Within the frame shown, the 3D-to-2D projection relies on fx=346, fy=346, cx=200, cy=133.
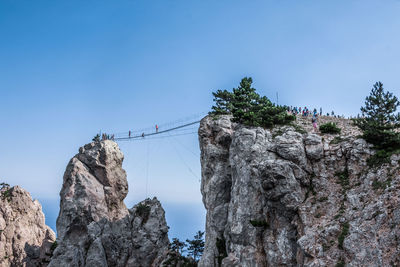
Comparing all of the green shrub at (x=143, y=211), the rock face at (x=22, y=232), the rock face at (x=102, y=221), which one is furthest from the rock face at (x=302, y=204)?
the rock face at (x=22, y=232)

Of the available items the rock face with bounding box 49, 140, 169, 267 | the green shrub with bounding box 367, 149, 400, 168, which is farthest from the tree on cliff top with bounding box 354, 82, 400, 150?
the rock face with bounding box 49, 140, 169, 267

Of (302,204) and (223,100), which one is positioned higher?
(223,100)

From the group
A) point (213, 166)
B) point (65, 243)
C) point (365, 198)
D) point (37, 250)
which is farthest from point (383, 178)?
point (37, 250)

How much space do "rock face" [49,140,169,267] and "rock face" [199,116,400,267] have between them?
66.8 ft

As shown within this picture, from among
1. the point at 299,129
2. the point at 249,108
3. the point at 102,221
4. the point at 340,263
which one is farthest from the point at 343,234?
the point at 102,221

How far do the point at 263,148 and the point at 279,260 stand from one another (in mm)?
13421

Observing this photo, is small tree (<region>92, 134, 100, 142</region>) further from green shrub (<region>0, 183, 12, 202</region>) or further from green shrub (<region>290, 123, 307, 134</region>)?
green shrub (<region>290, 123, 307, 134</region>)

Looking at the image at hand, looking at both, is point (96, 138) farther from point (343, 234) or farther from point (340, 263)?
point (340, 263)

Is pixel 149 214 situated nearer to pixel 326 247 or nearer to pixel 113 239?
pixel 113 239

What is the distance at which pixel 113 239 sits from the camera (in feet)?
207

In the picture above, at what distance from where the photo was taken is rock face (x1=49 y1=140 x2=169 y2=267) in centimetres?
6112

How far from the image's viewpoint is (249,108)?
2062 inches

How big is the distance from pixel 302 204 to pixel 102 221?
41.9m

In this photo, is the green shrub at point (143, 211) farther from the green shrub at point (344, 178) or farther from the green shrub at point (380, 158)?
the green shrub at point (380, 158)
